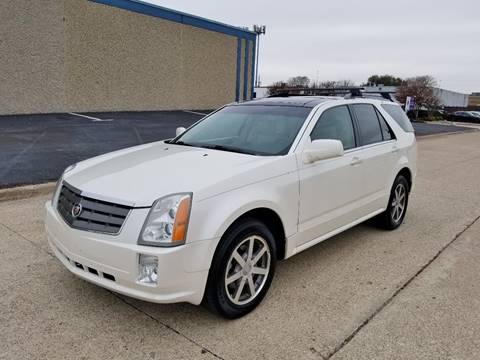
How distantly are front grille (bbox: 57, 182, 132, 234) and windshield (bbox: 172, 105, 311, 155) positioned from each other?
1305 mm

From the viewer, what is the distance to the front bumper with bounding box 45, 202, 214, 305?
103 inches

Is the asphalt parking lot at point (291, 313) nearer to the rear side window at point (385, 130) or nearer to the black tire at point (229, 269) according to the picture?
the black tire at point (229, 269)

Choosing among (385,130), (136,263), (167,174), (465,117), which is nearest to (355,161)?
(385,130)

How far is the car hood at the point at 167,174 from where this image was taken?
111 inches

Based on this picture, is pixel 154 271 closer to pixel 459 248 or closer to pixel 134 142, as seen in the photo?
pixel 459 248

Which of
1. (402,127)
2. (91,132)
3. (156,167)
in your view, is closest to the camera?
(156,167)

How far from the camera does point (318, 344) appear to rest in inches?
110

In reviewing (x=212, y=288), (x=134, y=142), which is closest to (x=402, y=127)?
(x=212, y=288)

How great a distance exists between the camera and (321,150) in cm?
356

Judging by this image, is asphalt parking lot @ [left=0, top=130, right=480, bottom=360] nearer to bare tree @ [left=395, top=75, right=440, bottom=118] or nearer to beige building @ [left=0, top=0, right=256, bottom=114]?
beige building @ [left=0, top=0, right=256, bottom=114]

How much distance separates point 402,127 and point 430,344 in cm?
332

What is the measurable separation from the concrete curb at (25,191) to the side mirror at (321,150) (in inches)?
172

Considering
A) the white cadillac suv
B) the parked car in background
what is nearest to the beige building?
the white cadillac suv

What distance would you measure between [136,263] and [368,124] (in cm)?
328
